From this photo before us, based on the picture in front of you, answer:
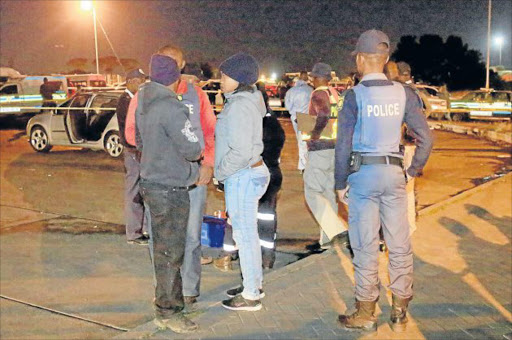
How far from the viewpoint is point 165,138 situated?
15.1 feet

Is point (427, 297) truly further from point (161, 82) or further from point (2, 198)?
point (2, 198)

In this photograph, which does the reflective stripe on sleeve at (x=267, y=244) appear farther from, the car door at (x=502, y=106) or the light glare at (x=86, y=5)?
the light glare at (x=86, y=5)

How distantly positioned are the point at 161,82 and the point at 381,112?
1628mm

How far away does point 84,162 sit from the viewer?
48.2ft

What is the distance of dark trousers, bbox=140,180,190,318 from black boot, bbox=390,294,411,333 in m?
1.65

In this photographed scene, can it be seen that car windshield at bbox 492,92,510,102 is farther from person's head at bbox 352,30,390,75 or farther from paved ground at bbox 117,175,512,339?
person's head at bbox 352,30,390,75

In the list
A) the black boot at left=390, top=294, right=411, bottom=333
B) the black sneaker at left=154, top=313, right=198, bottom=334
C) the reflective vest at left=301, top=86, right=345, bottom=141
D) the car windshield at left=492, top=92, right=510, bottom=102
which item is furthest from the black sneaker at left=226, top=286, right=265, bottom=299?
the car windshield at left=492, top=92, right=510, bottom=102

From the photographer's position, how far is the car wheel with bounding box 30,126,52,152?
53.3 ft

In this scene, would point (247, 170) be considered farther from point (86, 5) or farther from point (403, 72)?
point (86, 5)

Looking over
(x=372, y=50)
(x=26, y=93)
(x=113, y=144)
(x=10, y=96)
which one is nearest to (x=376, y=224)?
(x=372, y=50)

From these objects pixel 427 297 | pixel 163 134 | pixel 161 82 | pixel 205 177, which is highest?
pixel 161 82

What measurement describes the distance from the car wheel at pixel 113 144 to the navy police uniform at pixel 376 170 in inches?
431

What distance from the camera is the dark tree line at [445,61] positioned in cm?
5625

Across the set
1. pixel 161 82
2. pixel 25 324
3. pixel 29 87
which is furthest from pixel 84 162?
pixel 29 87
